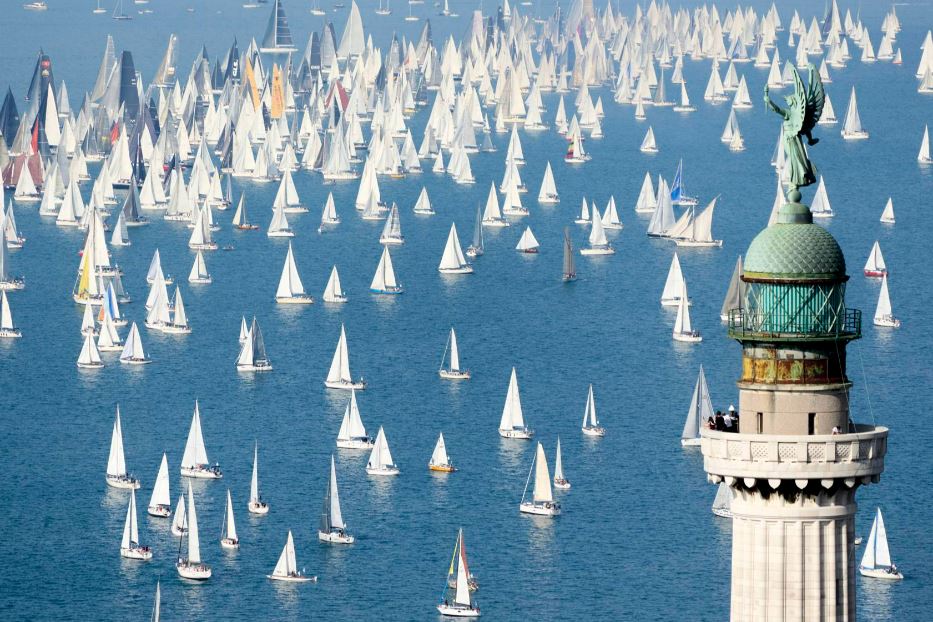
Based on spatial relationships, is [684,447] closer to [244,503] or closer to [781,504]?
[244,503]

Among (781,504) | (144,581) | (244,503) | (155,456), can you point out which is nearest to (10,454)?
(155,456)

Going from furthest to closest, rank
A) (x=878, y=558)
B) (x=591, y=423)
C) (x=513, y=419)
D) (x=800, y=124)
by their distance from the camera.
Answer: (x=591, y=423) < (x=513, y=419) < (x=878, y=558) < (x=800, y=124)

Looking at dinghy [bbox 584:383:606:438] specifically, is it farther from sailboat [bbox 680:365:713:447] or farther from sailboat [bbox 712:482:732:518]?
sailboat [bbox 712:482:732:518]

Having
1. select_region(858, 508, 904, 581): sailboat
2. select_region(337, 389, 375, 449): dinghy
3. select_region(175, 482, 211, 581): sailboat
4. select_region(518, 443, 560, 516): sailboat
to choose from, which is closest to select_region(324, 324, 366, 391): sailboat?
select_region(337, 389, 375, 449): dinghy

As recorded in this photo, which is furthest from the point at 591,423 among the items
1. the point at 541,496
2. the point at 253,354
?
the point at 253,354

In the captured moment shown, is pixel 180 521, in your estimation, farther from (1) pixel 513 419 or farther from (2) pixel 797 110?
(2) pixel 797 110

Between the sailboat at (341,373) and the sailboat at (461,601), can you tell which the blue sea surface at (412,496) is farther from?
the sailboat at (341,373)
